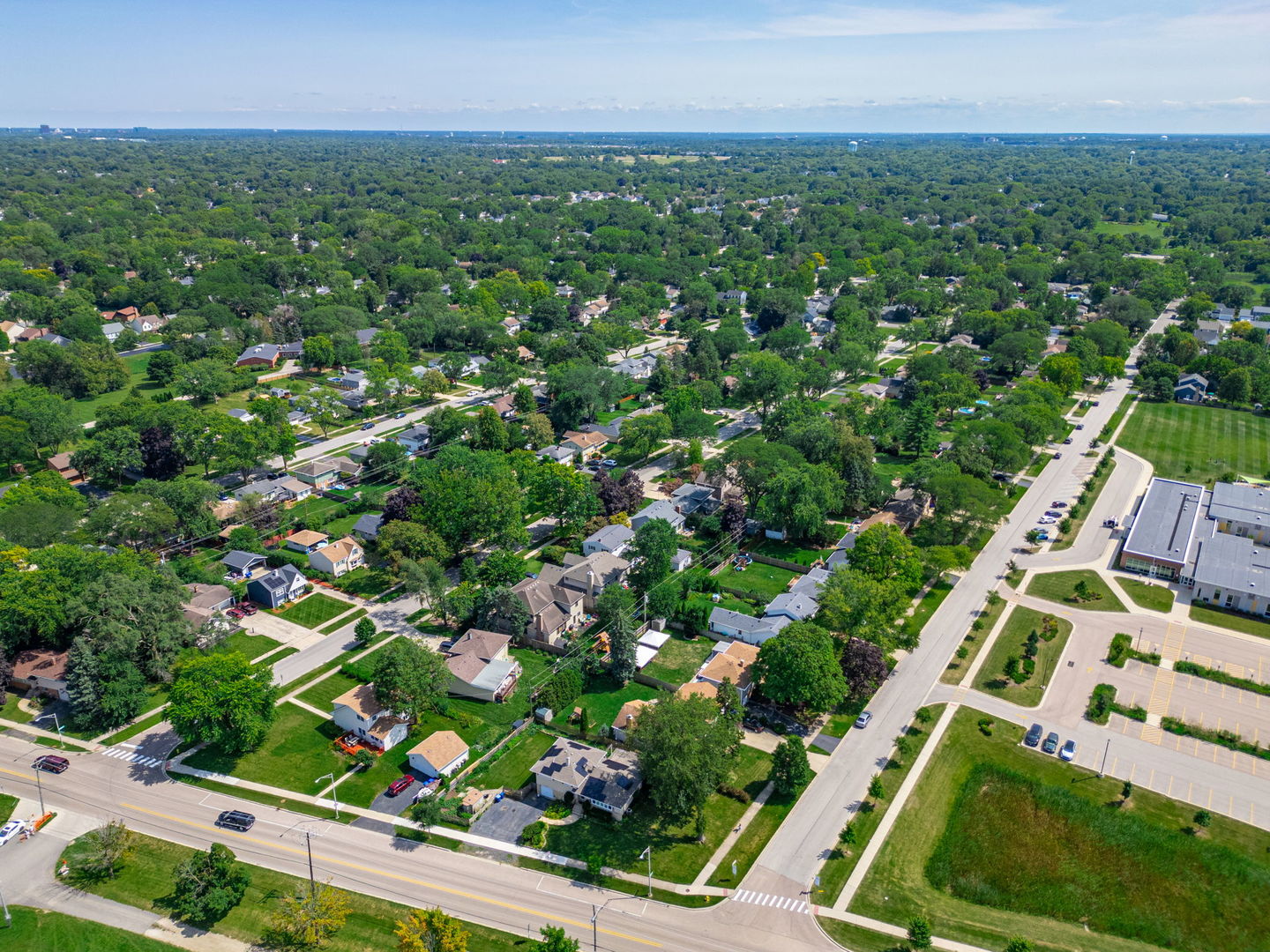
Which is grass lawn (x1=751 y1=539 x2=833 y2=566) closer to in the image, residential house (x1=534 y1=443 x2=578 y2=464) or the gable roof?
residential house (x1=534 y1=443 x2=578 y2=464)

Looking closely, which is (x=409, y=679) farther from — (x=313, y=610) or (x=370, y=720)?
(x=313, y=610)

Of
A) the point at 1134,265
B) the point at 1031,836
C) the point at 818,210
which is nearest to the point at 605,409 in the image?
the point at 1031,836

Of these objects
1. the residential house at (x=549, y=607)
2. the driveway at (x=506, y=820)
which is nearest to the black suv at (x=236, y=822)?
the driveway at (x=506, y=820)

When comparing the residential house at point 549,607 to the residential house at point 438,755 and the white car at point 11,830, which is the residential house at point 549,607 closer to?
the residential house at point 438,755

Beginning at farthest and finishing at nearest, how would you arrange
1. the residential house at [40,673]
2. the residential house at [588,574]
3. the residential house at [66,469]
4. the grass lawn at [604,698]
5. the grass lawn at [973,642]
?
the residential house at [66,469], the residential house at [588,574], the grass lawn at [973,642], the residential house at [40,673], the grass lawn at [604,698]

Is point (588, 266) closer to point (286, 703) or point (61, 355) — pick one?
point (61, 355)

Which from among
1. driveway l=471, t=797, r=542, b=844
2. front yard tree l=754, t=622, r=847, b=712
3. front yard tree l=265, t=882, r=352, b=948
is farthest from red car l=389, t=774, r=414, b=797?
front yard tree l=754, t=622, r=847, b=712
